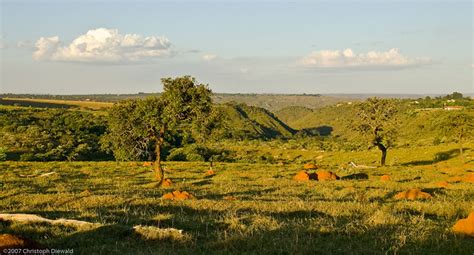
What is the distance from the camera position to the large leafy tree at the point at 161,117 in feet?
99.3

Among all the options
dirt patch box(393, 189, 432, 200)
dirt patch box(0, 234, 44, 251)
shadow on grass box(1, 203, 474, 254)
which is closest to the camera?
dirt patch box(0, 234, 44, 251)

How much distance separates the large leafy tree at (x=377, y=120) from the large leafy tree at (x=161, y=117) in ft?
113

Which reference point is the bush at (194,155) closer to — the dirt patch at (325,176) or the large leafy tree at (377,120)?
the large leafy tree at (377,120)

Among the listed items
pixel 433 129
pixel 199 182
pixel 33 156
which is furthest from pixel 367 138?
pixel 433 129

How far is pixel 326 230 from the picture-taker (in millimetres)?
10930

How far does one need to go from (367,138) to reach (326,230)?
51.5 m

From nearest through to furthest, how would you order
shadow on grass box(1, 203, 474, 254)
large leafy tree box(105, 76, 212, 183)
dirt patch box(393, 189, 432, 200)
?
shadow on grass box(1, 203, 474, 254), dirt patch box(393, 189, 432, 200), large leafy tree box(105, 76, 212, 183)

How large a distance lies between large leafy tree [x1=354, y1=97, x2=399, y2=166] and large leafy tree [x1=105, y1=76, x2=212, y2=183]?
113 feet

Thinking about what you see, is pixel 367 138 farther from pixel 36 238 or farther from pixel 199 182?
pixel 36 238

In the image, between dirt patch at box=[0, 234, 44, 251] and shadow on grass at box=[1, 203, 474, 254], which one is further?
shadow on grass at box=[1, 203, 474, 254]

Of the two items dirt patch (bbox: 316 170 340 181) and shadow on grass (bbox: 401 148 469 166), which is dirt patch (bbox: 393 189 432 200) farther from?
shadow on grass (bbox: 401 148 469 166)

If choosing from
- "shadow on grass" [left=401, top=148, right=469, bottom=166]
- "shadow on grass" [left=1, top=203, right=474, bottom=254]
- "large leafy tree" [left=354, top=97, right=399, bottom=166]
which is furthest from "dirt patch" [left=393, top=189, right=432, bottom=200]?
"shadow on grass" [left=401, top=148, right=469, bottom=166]

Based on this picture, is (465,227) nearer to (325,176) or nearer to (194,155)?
(325,176)

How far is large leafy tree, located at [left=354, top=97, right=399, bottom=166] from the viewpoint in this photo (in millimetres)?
57656
